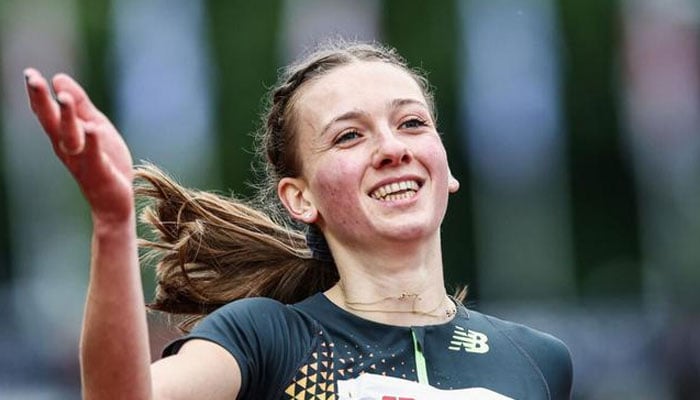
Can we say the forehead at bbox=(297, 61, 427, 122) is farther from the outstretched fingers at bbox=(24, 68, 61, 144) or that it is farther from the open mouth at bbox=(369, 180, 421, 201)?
the outstretched fingers at bbox=(24, 68, 61, 144)

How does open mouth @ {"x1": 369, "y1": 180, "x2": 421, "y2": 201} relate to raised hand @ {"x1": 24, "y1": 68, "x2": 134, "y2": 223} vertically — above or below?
below

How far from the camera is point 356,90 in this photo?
15.1 feet

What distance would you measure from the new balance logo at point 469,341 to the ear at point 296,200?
539mm

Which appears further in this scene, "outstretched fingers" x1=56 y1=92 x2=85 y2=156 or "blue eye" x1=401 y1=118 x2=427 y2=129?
"blue eye" x1=401 y1=118 x2=427 y2=129

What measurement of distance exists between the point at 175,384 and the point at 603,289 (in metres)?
18.2

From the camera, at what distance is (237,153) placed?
22.6 meters

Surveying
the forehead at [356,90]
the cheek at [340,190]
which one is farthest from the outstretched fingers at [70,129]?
the forehead at [356,90]

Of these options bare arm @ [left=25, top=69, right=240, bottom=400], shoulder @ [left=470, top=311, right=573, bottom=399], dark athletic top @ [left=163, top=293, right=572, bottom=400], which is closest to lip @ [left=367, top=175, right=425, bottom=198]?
dark athletic top @ [left=163, top=293, right=572, bottom=400]

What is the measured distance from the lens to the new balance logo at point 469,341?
4.48m

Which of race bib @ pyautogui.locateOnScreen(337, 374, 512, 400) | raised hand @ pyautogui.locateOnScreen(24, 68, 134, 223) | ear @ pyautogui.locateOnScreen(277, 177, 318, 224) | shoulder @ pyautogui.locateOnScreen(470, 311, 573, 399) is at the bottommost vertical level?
shoulder @ pyautogui.locateOnScreen(470, 311, 573, 399)

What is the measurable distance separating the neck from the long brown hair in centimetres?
30

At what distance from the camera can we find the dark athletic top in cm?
414

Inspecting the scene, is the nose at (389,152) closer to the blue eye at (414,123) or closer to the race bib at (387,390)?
the blue eye at (414,123)

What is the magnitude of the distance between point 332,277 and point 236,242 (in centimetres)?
35
